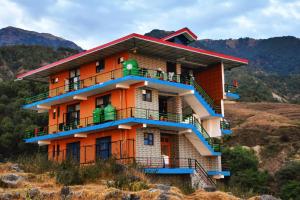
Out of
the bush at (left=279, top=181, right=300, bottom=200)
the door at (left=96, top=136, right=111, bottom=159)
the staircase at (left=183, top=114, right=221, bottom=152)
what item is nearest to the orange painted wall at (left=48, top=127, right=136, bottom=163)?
the door at (left=96, top=136, right=111, bottom=159)

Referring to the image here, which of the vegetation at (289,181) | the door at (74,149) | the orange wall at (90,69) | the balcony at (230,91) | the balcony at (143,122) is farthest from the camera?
the vegetation at (289,181)

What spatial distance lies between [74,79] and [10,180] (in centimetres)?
1955

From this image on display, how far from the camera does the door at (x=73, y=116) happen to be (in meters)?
44.3

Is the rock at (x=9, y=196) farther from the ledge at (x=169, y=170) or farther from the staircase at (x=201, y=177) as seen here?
the staircase at (x=201, y=177)

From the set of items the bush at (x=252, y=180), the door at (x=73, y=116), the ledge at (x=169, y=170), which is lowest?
the bush at (x=252, y=180)

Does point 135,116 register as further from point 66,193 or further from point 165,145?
point 66,193

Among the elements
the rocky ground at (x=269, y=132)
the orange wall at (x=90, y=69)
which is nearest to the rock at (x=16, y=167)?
the orange wall at (x=90, y=69)

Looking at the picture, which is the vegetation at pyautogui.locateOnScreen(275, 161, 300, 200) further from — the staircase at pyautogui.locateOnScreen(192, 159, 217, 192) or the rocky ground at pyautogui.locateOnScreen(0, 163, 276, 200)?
the rocky ground at pyautogui.locateOnScreen(0, 163, 276, 200)

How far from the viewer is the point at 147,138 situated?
1524 inches

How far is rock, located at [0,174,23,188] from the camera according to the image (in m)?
26.7

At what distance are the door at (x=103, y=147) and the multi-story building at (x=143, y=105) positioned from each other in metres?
0.09

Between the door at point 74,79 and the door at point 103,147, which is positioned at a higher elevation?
the door at point 74,79

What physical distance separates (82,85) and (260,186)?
28890 millimetres

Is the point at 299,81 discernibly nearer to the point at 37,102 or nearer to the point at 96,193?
the point at 37,102
